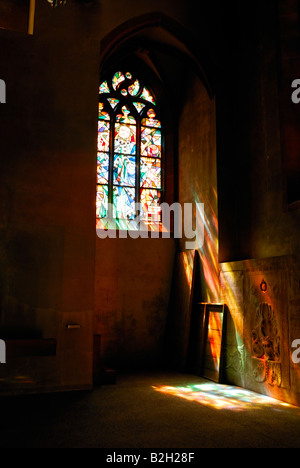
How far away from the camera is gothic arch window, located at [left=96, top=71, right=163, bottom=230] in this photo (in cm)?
880

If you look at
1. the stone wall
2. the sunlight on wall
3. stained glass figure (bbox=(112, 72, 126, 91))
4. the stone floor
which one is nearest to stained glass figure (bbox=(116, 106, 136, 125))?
stained glass figure (bbox=(112, 72, 126, 91))

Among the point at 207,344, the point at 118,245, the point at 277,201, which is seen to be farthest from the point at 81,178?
the point at 207,344

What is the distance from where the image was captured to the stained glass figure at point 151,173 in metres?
9.23

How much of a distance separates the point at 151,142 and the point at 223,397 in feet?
19.2

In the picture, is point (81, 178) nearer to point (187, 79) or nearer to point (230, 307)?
point (230, 307)

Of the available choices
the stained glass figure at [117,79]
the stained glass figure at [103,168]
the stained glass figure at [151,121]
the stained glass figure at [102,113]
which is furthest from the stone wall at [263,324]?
the stained glass figure at [117,79]

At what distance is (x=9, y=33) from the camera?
6.41 metres

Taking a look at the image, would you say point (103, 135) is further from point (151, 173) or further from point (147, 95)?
point (147, 95)

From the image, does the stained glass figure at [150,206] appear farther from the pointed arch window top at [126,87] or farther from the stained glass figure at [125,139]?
the pointed arch window top at [126,87]

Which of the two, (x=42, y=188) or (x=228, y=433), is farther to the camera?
(x=42, y=188)

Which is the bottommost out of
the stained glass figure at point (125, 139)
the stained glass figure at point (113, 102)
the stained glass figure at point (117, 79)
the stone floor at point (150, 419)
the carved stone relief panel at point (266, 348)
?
the stone floor at point (150, 419)

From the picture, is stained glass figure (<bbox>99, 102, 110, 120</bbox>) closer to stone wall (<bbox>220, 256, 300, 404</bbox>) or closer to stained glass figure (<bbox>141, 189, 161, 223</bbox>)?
stained glass figure (<bbox>141, 189, 161, 223</bbox>)

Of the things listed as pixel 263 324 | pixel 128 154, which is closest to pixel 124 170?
pixel 128 154
